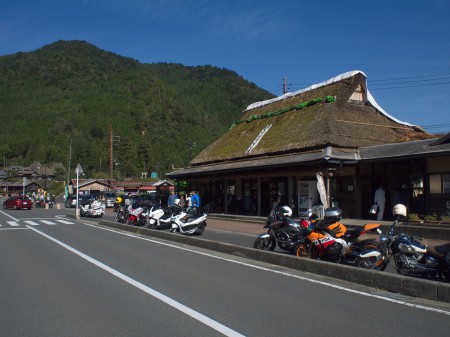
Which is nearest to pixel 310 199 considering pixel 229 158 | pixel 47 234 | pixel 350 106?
pixel 350 106

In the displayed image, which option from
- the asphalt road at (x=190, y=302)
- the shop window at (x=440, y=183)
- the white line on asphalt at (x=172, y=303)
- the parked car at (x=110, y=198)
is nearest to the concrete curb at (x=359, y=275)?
the asphalt road at (x=190, y=302)

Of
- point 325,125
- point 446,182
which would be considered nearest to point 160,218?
point 325,125

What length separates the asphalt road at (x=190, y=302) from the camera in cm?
600

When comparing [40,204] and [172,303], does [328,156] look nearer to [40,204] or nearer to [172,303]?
[172,303]

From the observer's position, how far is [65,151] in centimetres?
12850

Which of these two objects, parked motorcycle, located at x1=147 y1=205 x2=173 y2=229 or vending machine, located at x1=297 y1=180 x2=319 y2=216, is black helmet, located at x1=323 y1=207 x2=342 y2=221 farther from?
vending machine, located at x1=297 y1=180 x2=319 y2=216

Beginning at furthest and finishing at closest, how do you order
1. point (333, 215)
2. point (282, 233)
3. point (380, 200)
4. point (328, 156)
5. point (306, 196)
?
point (306, 196) < point (328, 156) < point (380, 200) < point (282, 233) < point (333, 215)

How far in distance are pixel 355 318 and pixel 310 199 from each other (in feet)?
57.1

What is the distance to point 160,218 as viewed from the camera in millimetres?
20391

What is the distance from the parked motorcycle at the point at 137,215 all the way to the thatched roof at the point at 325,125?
8.24 metres

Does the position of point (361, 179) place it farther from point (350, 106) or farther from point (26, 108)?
point (26, 108)

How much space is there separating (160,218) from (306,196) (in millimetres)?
7787

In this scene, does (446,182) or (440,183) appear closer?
(446,182)

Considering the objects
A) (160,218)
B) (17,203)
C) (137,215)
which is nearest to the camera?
(160,218)
